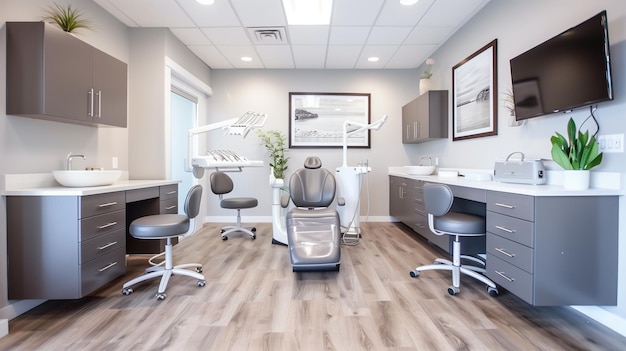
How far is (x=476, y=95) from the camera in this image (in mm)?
3475

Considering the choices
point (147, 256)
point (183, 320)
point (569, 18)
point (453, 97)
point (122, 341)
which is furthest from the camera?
point (453, 97)

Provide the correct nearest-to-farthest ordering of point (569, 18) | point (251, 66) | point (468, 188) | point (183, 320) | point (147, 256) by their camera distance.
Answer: point (183, 320), point (569, 18), point (468, 188), point (147, 256), point (251, 66)

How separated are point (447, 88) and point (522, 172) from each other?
2.22m

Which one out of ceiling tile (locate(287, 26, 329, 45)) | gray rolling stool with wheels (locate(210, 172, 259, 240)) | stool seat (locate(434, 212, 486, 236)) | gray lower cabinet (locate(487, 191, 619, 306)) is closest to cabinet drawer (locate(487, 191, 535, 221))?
gray lower cabinet (locate(487, 191, 619, 306))

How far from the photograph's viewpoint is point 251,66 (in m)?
5.21

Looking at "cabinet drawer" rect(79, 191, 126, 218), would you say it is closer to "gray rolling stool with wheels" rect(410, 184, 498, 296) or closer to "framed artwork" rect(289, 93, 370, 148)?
"gray rolling stool with wheels" rect(410, 184, 498, 296)

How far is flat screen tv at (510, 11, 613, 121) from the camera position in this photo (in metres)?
1.86

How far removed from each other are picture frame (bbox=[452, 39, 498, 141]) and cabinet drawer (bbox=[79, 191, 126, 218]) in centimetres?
352

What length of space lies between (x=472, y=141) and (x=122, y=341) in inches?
146

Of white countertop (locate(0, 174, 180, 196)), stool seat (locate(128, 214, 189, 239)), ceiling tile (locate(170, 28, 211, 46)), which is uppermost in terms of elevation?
ceiling tile (locate(170, 28, 211, 46))

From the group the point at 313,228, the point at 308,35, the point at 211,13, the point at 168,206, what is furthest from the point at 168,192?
the point at 308,35

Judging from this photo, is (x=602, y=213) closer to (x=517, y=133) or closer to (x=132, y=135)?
(x=517, y=133)

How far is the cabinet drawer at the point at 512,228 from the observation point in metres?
1.93

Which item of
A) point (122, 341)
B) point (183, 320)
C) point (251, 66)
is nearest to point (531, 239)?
point (183, 320)
